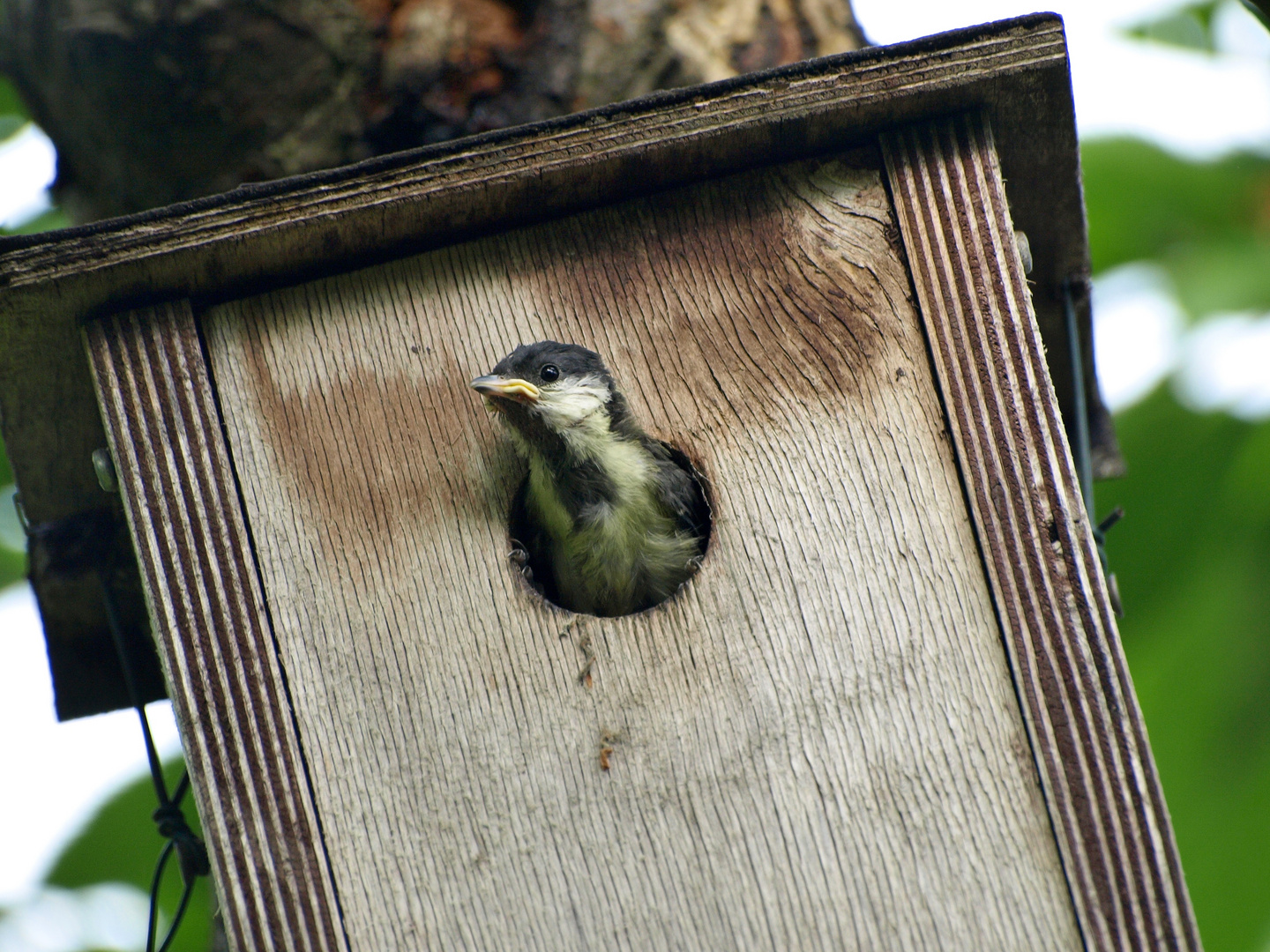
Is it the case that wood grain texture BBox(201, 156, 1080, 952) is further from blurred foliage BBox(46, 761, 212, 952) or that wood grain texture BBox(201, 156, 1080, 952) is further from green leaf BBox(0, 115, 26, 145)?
green leaf BBox(0, 115, 26, 145)

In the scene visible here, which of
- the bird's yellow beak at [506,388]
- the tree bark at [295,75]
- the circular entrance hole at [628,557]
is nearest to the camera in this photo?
the bird's yellow beak at [506,388]

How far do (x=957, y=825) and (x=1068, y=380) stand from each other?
1.52 m

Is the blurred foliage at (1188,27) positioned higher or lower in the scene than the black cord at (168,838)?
higher

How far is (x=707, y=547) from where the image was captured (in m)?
2.21

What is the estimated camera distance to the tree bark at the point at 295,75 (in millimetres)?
3082

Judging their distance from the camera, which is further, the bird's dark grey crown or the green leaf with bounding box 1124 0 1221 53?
the green leaf with bounding box 1124 0 1221 53

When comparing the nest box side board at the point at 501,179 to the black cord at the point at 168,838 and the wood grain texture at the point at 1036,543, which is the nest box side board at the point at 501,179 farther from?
the black cord at the point at 168,838

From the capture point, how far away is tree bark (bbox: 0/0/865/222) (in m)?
3.08

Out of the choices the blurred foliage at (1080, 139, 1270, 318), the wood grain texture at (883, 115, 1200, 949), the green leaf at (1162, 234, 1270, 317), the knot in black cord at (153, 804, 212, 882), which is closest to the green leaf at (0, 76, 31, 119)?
the knot in black cord at (153, 804, 212, 882)

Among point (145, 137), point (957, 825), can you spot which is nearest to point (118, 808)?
point (145, 137)

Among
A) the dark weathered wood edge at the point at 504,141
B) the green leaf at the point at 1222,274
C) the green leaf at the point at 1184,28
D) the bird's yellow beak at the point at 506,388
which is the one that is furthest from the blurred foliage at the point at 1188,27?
the bird's yellow beak at the point at 506,388

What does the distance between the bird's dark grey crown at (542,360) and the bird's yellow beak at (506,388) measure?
15mm

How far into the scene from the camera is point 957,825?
6.45 ft

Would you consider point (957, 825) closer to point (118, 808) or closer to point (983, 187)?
point (983, 187)
